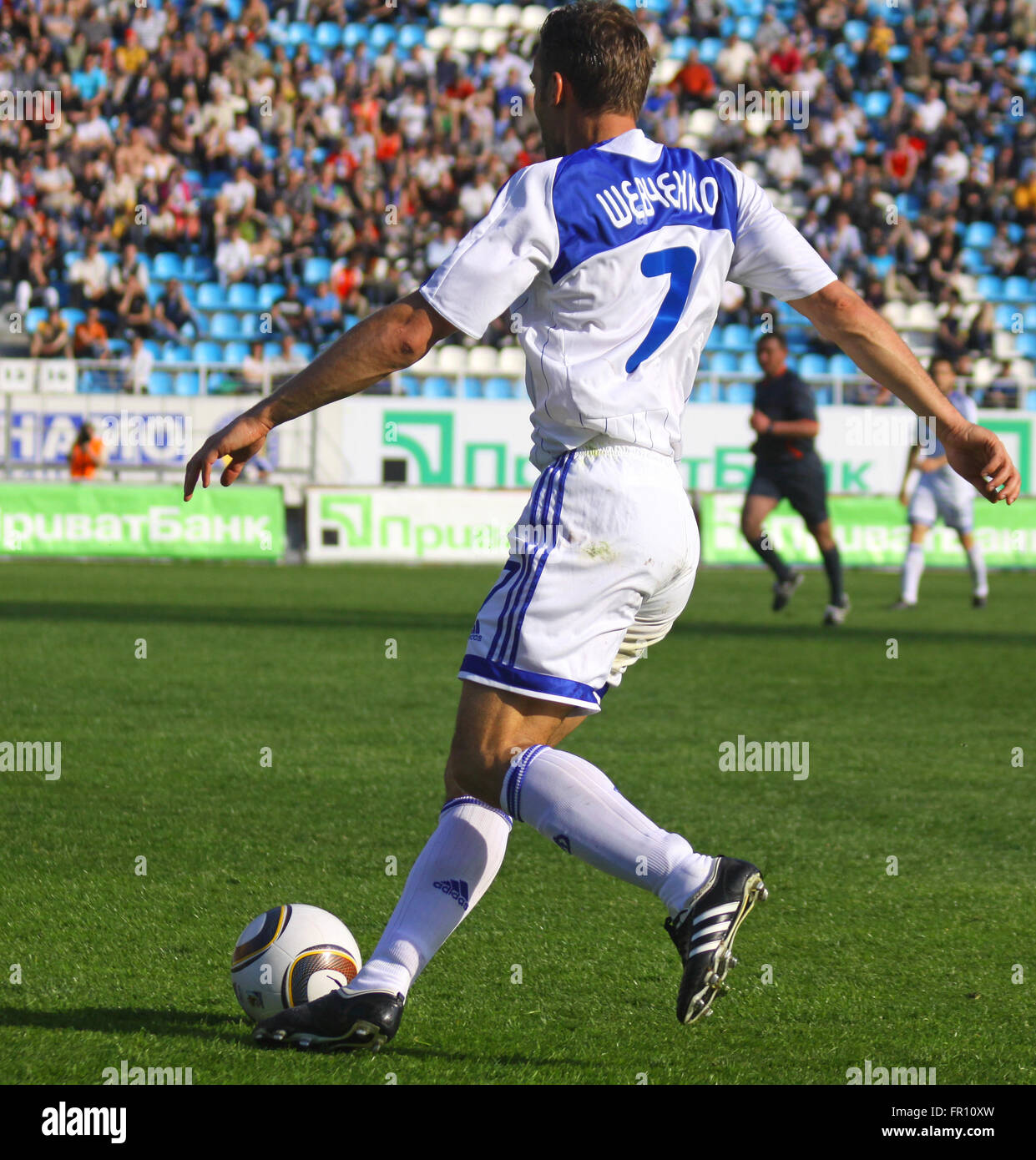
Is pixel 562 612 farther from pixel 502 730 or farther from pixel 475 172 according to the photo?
pixel 475 172

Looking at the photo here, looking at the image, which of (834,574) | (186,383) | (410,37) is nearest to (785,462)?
(834,574)

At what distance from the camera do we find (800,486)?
13328 mm

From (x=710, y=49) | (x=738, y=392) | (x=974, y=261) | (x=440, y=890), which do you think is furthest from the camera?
(x=710, y=49)

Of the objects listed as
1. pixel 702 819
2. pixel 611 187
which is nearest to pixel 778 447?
pixel 702 819

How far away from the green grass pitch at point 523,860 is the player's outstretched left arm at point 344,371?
1.16 metres

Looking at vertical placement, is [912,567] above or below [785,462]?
below

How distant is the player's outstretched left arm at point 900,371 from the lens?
10.9 ft

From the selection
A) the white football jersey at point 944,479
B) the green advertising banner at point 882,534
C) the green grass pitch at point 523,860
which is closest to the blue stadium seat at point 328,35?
the green advertising banner at point 882,534

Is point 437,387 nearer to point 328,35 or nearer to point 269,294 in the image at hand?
point 269,294

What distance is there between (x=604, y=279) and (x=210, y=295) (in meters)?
21.4

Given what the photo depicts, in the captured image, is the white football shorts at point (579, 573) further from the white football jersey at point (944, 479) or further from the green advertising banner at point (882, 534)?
the green advertising banner at point (882, 534)

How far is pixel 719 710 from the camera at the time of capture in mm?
8477

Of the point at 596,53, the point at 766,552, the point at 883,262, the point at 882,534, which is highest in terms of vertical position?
the point at 883,262

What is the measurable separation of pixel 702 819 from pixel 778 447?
8.02 m
